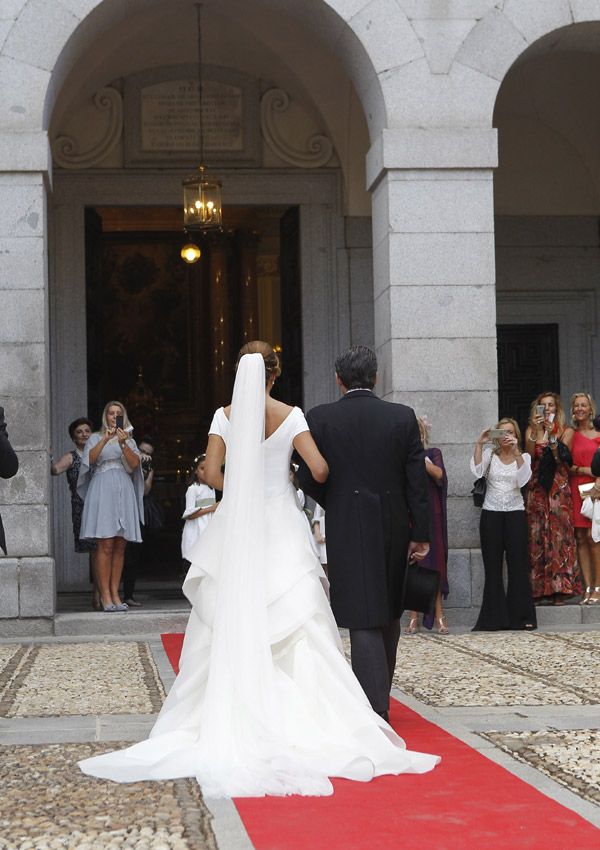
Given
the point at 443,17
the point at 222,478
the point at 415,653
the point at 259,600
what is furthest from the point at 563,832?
the point at 443,17

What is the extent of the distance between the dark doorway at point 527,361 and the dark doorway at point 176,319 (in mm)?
6091

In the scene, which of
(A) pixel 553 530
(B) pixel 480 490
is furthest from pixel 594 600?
(B) pixel 480 490

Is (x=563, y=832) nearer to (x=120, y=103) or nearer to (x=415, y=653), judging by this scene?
(x=415, y=653)

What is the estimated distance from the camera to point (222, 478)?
20.6 ft

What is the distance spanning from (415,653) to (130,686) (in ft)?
7.77

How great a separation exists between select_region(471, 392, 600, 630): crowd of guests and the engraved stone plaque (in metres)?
5.61

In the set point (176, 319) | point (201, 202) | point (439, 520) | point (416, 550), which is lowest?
point (439, 520)

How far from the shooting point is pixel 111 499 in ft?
39.2

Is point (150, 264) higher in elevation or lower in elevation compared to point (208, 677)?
higher

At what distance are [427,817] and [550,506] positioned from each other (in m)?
7.52

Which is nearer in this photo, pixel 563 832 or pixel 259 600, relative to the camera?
pixel 563 832

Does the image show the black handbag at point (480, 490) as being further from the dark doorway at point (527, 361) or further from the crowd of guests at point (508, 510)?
the dark doorway at point (527, 361)

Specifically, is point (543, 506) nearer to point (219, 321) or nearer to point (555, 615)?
A: point (555, 615)

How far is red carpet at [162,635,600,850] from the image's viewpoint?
4.30m
